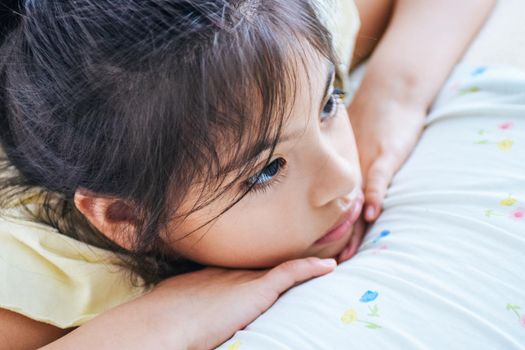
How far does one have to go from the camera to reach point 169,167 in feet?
2.13

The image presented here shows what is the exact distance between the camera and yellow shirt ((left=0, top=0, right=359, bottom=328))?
2.47ft

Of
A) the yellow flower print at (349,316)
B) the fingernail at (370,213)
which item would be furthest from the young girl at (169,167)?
the yellow flower print at (349,316)

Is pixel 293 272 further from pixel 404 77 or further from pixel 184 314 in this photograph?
pixel 404 77

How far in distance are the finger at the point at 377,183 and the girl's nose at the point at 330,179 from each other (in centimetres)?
10

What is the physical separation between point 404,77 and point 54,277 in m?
0.60

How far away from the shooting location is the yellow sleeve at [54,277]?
0.75 metres

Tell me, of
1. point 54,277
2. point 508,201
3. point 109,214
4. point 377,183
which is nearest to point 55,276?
point 54,277

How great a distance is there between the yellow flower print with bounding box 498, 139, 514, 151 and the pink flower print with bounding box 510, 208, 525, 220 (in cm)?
11

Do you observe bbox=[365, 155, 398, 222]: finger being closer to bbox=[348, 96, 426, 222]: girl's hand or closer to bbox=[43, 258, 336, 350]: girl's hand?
bbox=[348, 96, 426, 222]: girl's hand

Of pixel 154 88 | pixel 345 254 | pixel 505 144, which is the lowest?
pixel 345 254

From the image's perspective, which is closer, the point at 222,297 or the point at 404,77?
the point at 222,297

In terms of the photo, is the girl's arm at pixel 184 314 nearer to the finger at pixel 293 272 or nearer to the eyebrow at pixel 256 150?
the finger at pixel 293 272

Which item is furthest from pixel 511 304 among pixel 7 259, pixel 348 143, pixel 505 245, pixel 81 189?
pixel 7 259

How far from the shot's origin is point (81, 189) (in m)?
0.71
